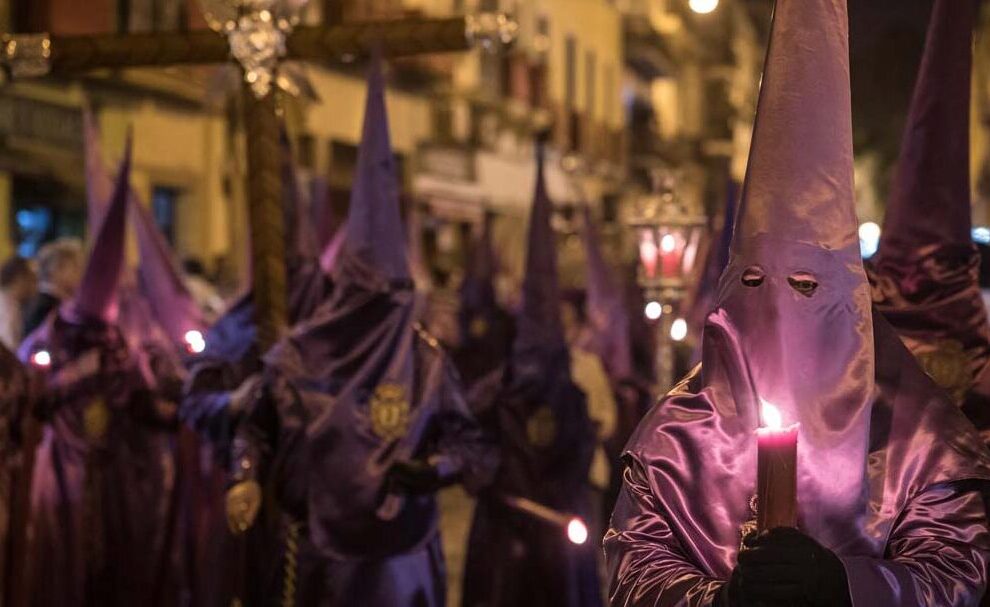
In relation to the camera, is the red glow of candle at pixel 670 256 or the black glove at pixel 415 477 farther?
the red glow of candle at pixel 670 256

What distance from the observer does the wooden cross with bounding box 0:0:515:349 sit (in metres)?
6.74

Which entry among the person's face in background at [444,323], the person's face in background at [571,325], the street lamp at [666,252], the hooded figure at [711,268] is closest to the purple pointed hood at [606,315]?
the person's face in background at [571,325]

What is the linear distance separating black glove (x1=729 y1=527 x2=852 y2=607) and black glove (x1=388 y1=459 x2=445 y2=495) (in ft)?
11.5

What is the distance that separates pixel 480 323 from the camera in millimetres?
12203

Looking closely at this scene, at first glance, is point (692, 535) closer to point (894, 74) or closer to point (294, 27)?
point (294, 27)

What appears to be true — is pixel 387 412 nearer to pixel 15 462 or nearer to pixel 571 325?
pixel 15 462

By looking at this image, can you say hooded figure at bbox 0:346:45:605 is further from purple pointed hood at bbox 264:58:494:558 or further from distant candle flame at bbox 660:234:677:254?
distant candle flame at bbox 660:234:677:254

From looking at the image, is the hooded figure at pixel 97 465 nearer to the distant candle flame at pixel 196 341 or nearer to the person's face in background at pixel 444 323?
Answer: the distant candle flame at pixel 196 341

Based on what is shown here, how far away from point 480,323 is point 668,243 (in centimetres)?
379

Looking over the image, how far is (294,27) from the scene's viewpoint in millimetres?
6922

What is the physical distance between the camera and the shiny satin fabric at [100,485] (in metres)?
8.41

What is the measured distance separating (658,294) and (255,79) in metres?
2.85

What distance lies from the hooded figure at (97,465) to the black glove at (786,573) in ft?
19.9

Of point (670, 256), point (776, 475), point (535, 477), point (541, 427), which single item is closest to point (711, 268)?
point (670, 256)
